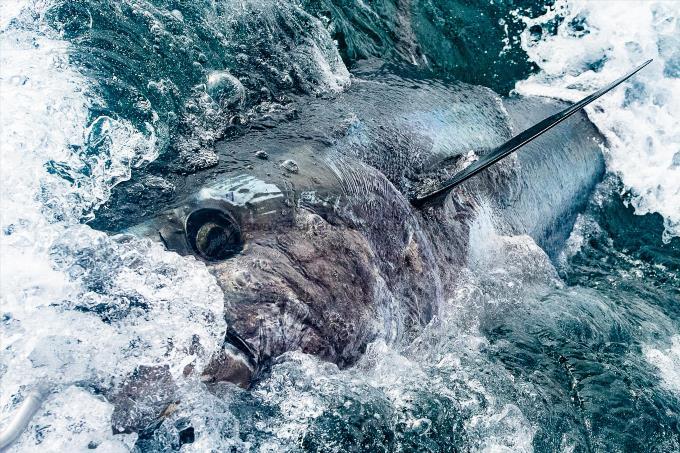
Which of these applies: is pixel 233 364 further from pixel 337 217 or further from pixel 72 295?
pixel 337 217

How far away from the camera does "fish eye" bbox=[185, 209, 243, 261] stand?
2131 millimetres

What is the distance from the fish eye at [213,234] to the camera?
2131 mm

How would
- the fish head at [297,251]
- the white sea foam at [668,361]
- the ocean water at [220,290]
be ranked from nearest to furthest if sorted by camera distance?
the ocean water at [220,290] → the fish head at [297,251] → the white sea foam at [668,361]

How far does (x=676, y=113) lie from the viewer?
18.1ft

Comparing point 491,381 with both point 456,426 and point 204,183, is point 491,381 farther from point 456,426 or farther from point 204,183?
point 204,183

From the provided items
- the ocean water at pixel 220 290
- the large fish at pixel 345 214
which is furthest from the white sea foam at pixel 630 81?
the large fish at pixel 345 214

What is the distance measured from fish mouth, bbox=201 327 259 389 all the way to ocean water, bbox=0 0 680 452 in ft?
0.16

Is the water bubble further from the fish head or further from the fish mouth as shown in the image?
the fish mouth

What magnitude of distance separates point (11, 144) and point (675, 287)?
4.18 meters

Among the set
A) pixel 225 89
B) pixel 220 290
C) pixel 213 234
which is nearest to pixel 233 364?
pixel 220 290

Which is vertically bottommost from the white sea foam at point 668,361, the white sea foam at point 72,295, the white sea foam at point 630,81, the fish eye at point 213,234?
the white sea foam at point 72,295

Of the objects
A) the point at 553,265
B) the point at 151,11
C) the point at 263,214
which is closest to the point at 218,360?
the point at 263,214

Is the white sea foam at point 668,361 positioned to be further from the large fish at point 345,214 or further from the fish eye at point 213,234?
the fish eye at point 213,234

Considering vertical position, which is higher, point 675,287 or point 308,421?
point 675,287
